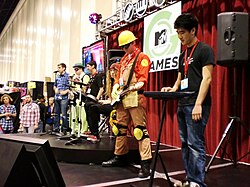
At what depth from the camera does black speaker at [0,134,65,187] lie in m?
1.35

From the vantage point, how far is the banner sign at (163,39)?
13.8 feet

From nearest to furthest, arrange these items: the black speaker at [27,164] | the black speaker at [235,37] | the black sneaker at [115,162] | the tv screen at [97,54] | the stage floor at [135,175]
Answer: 1. the black speaker at [27,164]
2. the stage floor at [135,175]
3. the black speaker at [235,37]
4. the black sneaker at [115,162]
5. the tv screen at [97,54]

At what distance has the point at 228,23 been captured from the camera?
292 cm

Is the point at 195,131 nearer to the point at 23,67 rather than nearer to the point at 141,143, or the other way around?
the point at 141,143

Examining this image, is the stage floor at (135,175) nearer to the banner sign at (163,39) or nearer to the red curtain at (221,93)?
the red curtain at (221,93)

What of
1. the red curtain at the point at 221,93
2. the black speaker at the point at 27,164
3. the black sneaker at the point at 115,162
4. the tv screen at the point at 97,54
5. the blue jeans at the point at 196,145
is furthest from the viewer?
the tv screen at the point at 97,54

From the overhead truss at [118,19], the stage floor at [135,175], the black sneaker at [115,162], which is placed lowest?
the stage floor at [135,175]

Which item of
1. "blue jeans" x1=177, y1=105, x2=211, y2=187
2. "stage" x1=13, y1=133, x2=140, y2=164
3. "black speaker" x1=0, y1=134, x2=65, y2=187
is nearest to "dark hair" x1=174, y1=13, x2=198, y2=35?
"blue jeans" x1=177, y1=105, x2=211, y2=187

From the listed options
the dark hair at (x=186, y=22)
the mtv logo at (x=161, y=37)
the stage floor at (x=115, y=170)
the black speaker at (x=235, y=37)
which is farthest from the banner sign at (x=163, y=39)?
the dark hair at (x=186, y=22)

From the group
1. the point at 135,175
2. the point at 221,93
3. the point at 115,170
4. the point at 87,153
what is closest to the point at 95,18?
the point at 221,93

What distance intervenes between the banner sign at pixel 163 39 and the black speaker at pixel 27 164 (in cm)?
304

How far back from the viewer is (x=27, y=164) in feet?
4.65

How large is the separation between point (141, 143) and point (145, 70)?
0.71 meters

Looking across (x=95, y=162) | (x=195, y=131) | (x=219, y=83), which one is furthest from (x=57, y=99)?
(x=195, y=131)
